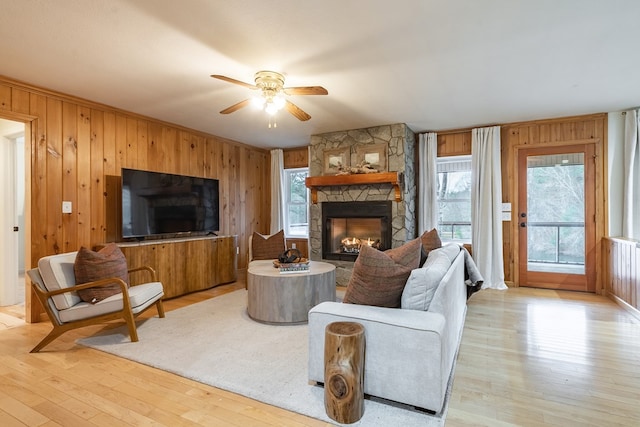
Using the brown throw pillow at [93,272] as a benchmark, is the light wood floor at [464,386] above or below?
below

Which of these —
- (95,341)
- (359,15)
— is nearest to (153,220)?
(95,341)

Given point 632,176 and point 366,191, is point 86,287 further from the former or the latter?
point 632,176

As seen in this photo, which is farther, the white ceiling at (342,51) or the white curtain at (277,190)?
the white curtain at (277,190)

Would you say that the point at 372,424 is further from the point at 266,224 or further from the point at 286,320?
the point at 266,224

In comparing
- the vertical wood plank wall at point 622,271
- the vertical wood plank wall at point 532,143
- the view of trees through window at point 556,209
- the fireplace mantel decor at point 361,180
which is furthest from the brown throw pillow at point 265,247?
the vertical wood plank wall at point 622,271

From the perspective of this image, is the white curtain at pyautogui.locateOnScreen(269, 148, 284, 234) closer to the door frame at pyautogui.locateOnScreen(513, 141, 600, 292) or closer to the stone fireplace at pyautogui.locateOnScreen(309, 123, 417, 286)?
the stone fireplace at pyautogui.locateOnScreen(309, 123, 417, 286)

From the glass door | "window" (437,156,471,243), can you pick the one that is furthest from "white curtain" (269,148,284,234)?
the glass door

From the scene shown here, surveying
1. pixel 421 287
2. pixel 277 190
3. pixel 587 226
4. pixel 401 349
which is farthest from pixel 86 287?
pixel 587 226

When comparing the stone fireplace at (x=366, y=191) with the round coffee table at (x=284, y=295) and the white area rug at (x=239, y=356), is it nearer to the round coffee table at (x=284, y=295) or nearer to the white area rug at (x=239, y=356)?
the round coffee table at (x=284, y=295)

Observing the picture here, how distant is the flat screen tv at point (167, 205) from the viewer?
3.86 meters

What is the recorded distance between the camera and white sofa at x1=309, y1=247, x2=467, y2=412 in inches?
67.8

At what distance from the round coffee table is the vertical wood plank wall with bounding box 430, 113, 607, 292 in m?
3.16

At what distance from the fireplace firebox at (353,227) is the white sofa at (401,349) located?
287 cm

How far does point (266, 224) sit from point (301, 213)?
82 centimetres
